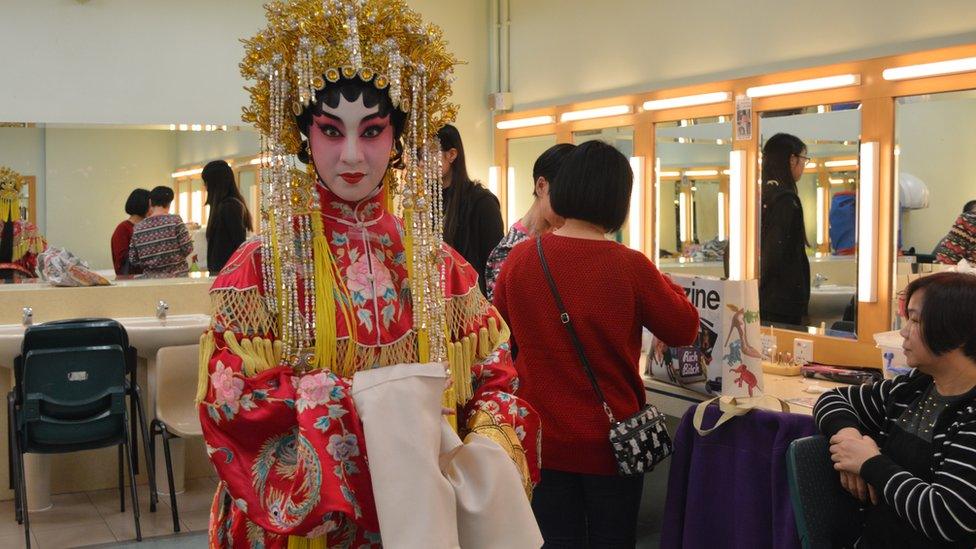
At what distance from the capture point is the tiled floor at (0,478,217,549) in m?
4.20

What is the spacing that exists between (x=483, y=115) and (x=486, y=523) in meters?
5.20

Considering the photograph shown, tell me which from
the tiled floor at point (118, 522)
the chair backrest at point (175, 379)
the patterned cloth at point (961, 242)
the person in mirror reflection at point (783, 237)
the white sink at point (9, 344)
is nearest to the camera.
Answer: the patterned cloth at point (961, 242)

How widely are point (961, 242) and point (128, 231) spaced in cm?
401

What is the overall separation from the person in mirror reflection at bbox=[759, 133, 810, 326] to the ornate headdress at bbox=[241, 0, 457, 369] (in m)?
2.46

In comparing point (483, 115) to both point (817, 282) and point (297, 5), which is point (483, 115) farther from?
point (297, 5)

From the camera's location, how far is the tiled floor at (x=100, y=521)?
13.8ft

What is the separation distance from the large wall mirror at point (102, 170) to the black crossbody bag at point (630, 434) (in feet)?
11.3

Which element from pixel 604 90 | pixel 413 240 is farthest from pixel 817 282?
pixel 413 240

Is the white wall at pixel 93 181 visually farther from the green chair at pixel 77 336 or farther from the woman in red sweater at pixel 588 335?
the woman in red sweater at pixel 588 335

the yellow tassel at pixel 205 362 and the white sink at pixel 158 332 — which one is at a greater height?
the yellow tassel at pixel 205 362

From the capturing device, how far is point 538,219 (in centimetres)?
317

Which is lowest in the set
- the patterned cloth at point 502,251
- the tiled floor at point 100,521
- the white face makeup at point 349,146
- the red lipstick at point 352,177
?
the tiled floor at point 100,521

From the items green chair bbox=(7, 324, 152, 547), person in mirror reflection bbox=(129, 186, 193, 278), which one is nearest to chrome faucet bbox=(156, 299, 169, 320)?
person in mirror reflection bbox=(129, 186, 193, 278)

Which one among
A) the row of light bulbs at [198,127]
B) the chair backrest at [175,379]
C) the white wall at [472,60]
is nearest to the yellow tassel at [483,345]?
the chair backrest at [175,379]
